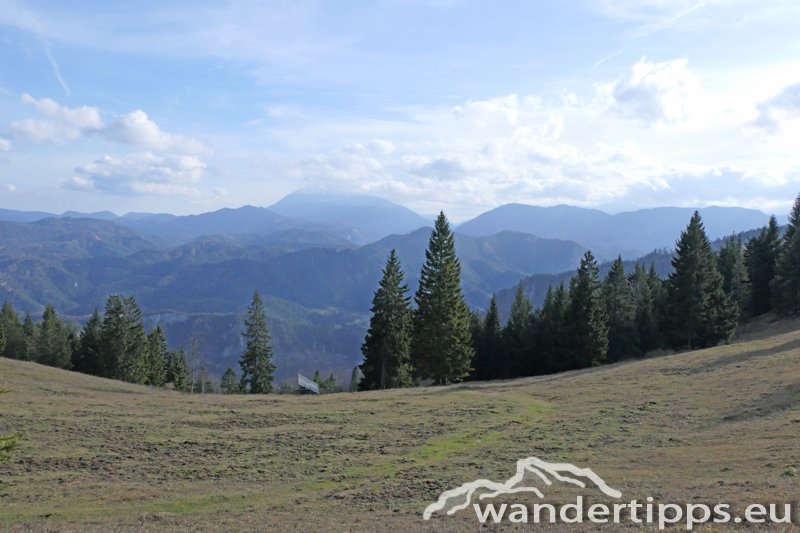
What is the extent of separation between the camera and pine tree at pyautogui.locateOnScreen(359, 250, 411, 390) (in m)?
65.5

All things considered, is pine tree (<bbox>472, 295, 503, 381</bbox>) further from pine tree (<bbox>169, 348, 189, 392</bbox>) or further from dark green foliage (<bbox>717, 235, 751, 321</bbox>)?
pine tree (<bbox>169, 348, 189, 392</bbox>)

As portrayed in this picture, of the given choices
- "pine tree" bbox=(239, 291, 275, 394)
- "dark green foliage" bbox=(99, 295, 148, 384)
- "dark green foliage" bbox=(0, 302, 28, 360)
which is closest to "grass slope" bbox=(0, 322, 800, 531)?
"pine tree" bbox=(239, 291, 275, 394)

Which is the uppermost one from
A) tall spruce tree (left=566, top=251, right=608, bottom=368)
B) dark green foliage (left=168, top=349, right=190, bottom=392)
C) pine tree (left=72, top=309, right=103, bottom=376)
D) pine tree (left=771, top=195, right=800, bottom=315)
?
pine tree (left=771, top=195, right=800, bottom=315)

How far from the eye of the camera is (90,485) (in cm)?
2386

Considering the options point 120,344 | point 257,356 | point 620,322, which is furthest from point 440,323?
point 120,344

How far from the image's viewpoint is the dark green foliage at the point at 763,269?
8781 cm

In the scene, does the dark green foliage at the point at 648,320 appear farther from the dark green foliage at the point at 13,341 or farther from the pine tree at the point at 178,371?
the dark green foliage at the point at 13,341

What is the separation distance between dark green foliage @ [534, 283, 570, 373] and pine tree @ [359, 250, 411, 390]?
1907 cm

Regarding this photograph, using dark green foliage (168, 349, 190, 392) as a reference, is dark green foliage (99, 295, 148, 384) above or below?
above

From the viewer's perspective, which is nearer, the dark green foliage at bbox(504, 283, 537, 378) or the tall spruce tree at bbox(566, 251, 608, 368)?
the tall spruce tree at bbox(566, 251, 608, 368)

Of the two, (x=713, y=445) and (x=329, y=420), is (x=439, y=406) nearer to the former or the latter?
→ (x=329, y=420)

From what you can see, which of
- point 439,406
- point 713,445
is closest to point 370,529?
point 713,445

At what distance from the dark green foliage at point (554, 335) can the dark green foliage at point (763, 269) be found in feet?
112

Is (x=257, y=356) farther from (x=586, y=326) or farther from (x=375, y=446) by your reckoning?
(x=375, y=446)
